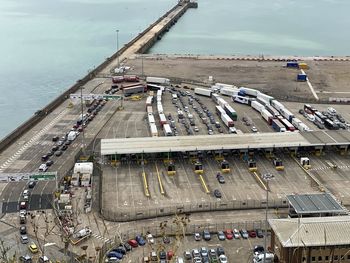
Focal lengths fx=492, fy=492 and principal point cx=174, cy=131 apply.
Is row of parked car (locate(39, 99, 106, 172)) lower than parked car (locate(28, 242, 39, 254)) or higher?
higher

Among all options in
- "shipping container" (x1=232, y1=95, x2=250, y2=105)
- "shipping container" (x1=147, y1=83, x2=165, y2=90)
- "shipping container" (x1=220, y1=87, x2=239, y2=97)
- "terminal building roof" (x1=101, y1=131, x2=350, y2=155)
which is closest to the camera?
"terminal building roof" (x1=101, y1=131, x2=350, y2=155)

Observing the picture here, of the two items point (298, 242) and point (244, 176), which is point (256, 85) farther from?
point (298, 242)

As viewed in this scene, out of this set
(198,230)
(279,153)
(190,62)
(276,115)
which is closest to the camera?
(198,230)

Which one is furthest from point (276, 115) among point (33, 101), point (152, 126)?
point (33, 101)

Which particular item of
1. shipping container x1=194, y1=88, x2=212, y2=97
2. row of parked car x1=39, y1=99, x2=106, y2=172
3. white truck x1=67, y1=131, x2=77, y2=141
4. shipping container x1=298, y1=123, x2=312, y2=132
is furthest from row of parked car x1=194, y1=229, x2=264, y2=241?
shipping container x1=194, y1=88, x2=212, y2=97

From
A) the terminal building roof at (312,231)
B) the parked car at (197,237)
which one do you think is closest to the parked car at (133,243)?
the parked car at (197,237)

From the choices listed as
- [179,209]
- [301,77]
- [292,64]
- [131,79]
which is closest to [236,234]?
[179,209]

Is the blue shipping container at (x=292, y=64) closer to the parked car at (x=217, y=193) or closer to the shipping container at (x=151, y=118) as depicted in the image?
the shipping container at (x=151, y=118)

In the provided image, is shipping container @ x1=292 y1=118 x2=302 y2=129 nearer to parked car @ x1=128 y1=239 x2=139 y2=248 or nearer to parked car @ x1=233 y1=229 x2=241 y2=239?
parked car @ x1=233 y1=229 x2=241 y2=239
